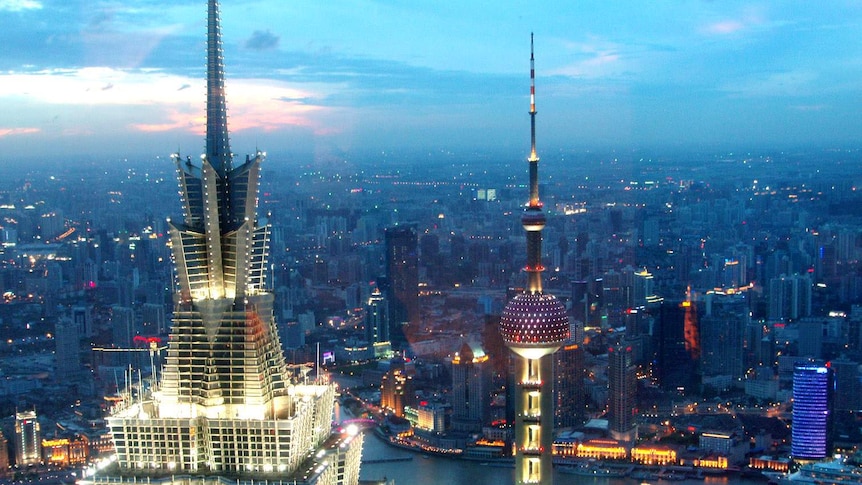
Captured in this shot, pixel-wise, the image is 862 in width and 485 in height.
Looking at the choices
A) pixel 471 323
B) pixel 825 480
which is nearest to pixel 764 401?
pixel 825 480

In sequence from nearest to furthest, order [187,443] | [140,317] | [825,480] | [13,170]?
[187,443], [13,170], [825,480], [140,317]

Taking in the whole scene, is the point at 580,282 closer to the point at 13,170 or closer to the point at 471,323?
the point at 471,323

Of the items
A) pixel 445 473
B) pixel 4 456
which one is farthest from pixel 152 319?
pixel 445 473

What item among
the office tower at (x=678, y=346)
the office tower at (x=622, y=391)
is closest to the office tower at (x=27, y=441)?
the office tower at (x=622, y=391)

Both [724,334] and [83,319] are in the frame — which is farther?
[724,334]

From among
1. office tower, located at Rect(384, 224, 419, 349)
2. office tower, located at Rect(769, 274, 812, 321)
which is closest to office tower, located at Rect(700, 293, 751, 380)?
office tower, located at Rect(769, 274, 812, 321)

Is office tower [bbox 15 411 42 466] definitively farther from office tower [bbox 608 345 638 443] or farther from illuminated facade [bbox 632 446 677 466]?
illuminated facade [bbox 632 446 677 466]

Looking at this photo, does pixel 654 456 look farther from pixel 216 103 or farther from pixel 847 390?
pixel 216 103
